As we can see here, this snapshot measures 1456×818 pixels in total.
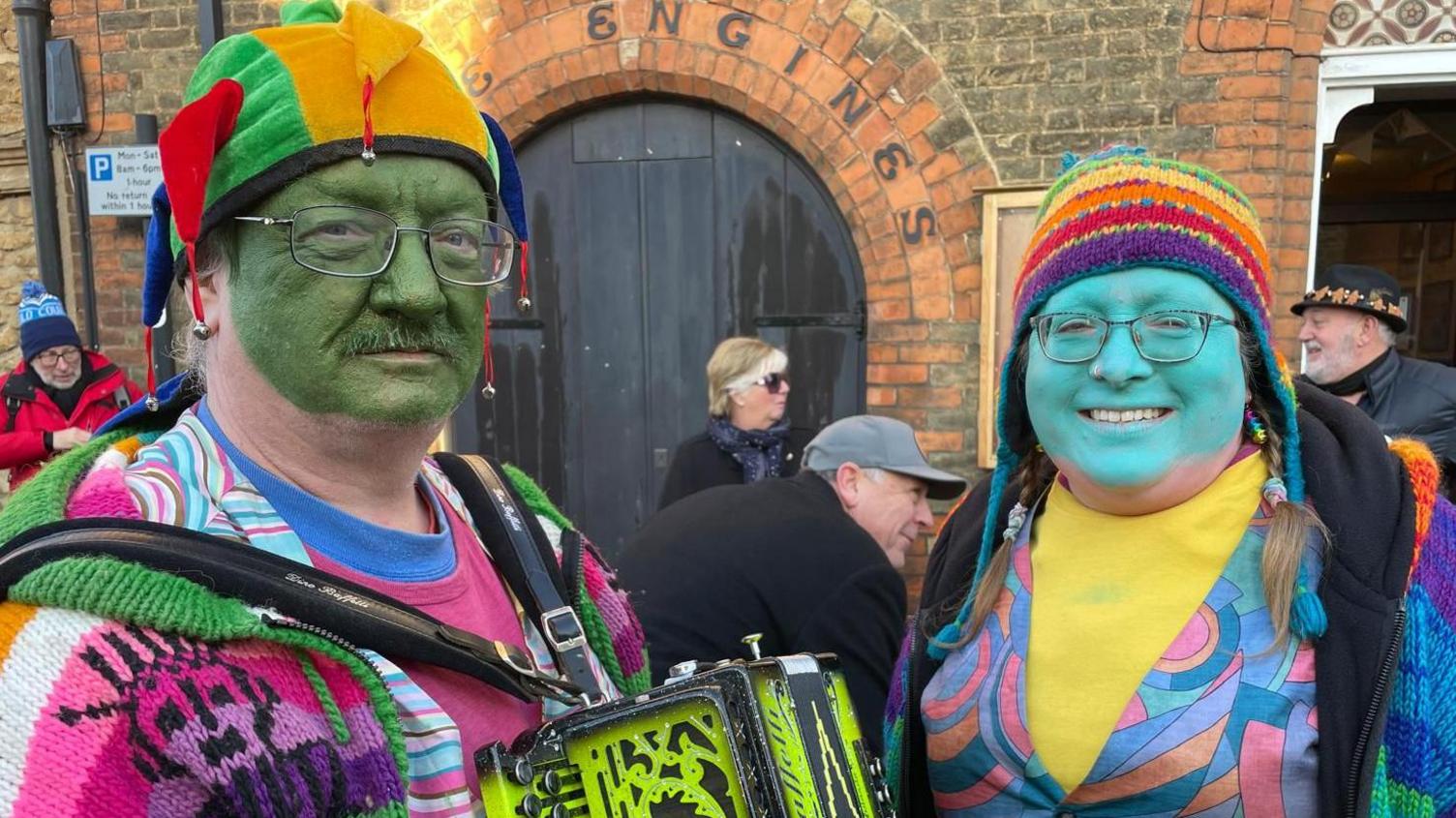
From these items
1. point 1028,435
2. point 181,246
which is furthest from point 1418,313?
point 181,246

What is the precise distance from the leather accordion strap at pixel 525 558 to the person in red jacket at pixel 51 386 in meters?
3.88

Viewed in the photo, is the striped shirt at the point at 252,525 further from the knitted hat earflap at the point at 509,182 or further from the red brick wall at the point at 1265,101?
the red brick wall at the point at 1265,101

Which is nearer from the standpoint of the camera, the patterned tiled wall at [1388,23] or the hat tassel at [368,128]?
the hat tassel at [368,128]

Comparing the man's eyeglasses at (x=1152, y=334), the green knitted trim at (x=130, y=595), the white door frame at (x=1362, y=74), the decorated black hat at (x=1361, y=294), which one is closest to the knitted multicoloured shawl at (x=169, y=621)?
the green knitted trim at (x=130, y=595)

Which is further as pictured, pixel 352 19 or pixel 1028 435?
pixel 1028 435

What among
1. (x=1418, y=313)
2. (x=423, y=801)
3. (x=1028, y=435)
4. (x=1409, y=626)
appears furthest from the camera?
(x=1418, y=313)

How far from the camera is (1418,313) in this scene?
19.6 ft

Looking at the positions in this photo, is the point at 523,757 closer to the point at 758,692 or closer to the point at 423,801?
the point at 423,801

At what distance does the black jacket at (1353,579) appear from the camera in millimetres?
1423

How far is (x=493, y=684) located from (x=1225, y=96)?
13.6 ft

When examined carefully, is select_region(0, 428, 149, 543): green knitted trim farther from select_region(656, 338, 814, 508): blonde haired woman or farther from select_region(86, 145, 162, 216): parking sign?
select_region(86, 145, 162, 216): parking sign

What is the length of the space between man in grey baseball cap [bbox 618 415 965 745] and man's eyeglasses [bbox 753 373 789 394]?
57.6 inches

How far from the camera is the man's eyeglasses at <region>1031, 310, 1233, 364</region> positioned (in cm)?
154

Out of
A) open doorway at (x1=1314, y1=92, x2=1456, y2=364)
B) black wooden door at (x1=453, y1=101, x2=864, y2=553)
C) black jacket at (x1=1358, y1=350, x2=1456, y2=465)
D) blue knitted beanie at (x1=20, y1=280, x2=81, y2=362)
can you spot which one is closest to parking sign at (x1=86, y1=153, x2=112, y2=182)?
blue knitted beanie at (x1=20, y1=280, x2=81, y2=362)
